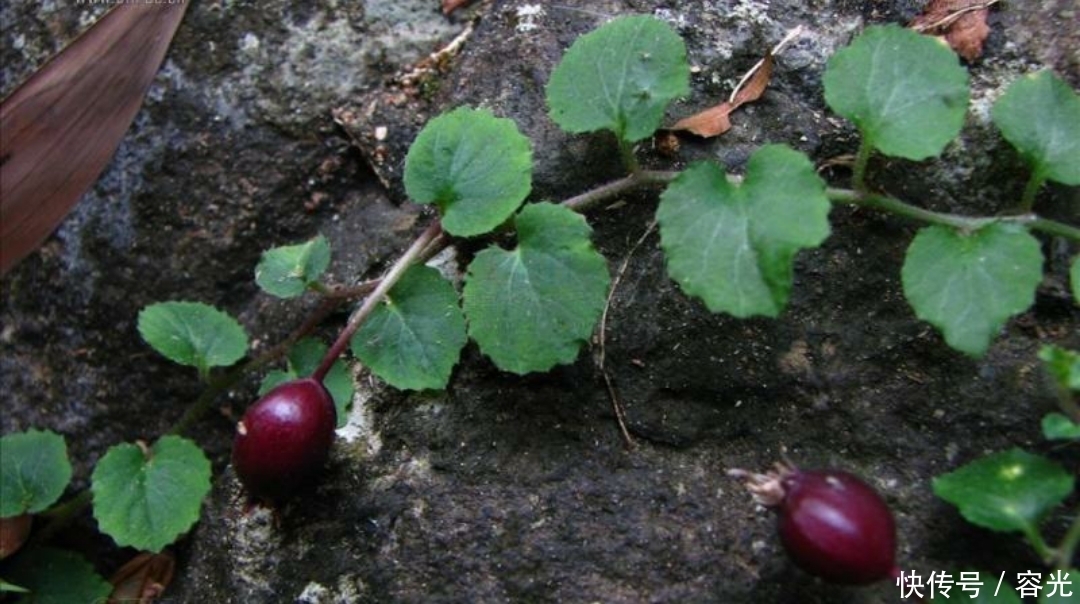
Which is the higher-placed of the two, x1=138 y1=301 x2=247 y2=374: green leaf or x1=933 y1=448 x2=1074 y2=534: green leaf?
x1=138 y1=301 x2=247 y2=374: green leaf

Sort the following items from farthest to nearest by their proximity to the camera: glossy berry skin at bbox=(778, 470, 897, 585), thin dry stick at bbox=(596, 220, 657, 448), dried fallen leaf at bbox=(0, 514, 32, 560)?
dried fallen leaf at bbox=(0, 514, 32, 560) → thin dry stick at bbox=(596, 220, 657, 448) → glossy berry skin at bbox=(778, 470, 897, 585)

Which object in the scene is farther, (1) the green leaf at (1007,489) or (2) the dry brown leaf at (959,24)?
(2) the dry brown leaf at (959,24)

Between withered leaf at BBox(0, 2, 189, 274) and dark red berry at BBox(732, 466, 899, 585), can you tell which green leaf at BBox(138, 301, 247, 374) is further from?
→ dark red berry at BBox(732, 466, 899, 585)

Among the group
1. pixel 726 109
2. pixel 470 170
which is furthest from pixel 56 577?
pixel 726 109

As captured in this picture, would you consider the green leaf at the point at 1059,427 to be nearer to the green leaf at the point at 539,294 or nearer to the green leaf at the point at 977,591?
the green leaf at the point at 977,591

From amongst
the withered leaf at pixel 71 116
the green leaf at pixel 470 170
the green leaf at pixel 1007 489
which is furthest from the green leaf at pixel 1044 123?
the withered leaf at pixel 71 116

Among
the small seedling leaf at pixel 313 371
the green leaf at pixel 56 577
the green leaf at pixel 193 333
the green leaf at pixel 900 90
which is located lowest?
the green leaf at pixel 56 577

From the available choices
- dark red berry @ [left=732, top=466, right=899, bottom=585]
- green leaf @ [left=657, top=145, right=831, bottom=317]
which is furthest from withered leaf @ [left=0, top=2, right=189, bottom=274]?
dark red berry @ [left=732, top=466, right=899, bottom=585]

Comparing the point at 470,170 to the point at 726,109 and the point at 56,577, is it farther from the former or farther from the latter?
the point at 56,577
